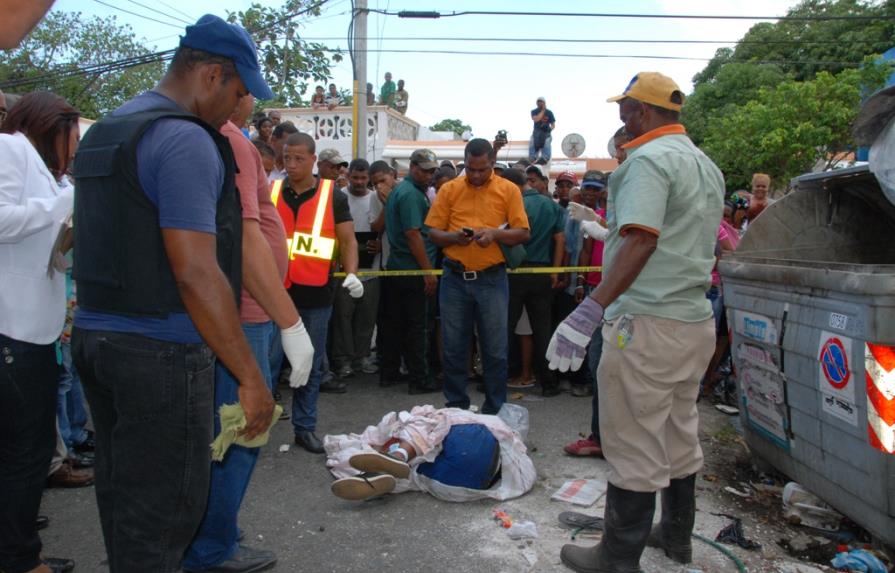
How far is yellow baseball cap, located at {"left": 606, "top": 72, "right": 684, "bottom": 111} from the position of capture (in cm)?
305

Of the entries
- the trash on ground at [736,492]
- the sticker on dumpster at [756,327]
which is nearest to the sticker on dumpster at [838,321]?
the sticker on dumpster at [756,327]

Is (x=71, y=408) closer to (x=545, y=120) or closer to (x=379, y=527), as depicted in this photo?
(x=379, y=527)

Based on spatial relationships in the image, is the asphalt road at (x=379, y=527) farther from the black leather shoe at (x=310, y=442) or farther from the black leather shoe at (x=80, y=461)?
the black leather shoe at (x=80, y=461)

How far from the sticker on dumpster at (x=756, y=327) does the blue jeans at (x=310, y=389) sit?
8.89 ft

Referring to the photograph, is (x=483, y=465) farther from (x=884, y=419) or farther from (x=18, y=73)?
(x=18, y=73)

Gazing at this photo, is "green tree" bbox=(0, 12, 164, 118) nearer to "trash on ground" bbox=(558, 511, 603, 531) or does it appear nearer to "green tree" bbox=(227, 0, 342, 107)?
"green tree" bbox=(227, 0, 342, 107)

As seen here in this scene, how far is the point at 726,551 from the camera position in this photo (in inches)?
132

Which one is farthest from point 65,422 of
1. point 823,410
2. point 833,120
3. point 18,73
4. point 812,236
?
point 18,73

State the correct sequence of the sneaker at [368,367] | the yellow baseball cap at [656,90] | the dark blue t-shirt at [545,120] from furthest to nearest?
the dark blue t-shirt at [545,120]
the sneaker at [368,367]
the yellow baseball cap at [656,90]

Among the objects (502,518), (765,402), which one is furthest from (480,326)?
(765,402)

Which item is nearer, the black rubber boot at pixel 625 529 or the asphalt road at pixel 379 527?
the black rubber boot at pixel 625 529

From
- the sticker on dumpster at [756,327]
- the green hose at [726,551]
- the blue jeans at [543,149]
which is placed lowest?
the green hose at [726,551]

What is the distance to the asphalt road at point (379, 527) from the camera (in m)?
3.25

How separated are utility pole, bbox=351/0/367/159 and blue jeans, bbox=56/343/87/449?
346 inches
